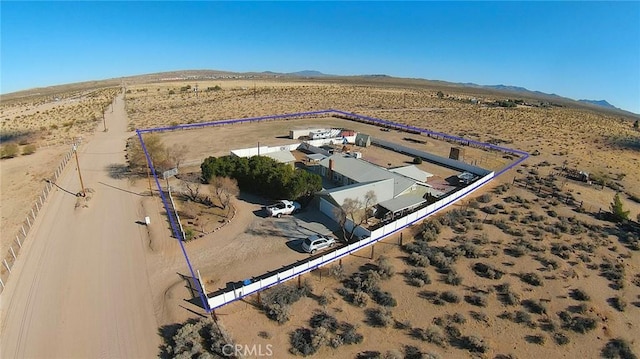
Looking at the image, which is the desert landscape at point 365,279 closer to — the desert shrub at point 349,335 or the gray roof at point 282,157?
the desert shrub at point 349,335

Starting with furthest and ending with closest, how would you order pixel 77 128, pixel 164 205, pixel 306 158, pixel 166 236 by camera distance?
pixel 77 128 → pixel 306 158 → pixel 164 205 → pixel 166 236

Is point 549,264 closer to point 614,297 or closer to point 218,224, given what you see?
point 614,297

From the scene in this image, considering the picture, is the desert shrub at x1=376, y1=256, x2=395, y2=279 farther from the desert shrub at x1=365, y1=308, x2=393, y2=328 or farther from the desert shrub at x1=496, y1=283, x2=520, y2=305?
the desert shrub at x1=496, y1=283, x2=520, y2=305

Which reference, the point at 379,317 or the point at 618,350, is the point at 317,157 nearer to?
the point at 379,317

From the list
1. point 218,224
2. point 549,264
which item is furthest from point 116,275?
point 549,264

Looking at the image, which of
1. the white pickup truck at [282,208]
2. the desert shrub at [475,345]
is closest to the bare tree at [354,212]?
the white pickup truck at [282,208]
